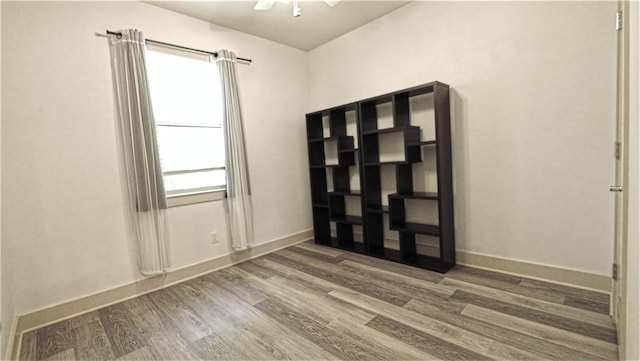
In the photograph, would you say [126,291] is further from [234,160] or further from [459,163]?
[459,163]

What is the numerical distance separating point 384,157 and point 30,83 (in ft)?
10.2

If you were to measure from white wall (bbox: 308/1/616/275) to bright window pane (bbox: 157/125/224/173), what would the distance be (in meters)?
2.13

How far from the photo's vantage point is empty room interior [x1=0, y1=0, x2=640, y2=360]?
184 cm

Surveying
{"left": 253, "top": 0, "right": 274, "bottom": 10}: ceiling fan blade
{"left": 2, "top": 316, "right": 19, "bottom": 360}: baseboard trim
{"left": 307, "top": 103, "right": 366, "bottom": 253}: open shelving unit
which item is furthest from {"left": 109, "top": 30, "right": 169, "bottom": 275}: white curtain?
{"left": 307, "top": 103, "right": 366, "bottom": 253}: open shelving unit

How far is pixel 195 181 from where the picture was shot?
2.98 meters

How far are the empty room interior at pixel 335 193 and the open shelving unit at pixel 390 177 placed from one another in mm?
31

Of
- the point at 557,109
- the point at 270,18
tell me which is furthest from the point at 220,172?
the point at 557,109

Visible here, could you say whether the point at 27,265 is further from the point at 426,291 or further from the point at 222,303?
the point at 426,291

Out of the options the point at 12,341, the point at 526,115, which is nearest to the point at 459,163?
the point at 526,115

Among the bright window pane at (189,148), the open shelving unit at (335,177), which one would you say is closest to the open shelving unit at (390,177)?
the open shelving unit at (335,177)

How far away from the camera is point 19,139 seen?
205cm

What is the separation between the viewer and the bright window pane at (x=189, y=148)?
279cm

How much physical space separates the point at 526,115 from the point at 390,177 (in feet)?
4.47

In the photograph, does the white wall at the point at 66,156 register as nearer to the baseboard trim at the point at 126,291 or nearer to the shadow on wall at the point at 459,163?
the baseboard trim at the point at 126,291
